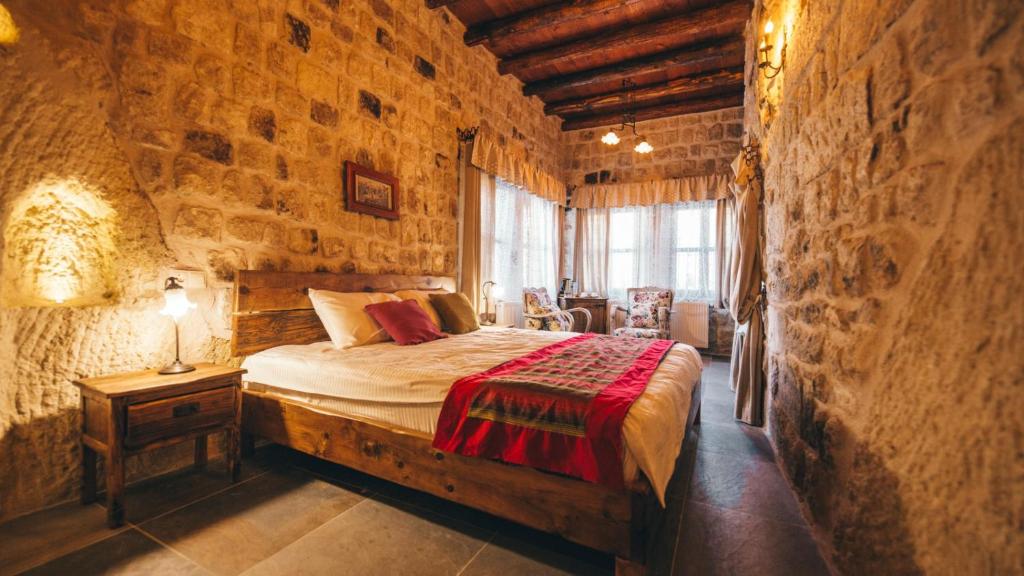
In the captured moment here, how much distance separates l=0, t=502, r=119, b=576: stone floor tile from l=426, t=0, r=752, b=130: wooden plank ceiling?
4033 millimetres

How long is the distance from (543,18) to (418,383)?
11.7ft

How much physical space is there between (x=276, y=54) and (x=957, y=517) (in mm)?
3433

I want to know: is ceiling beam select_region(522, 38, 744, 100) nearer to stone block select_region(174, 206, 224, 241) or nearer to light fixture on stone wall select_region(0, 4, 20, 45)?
stone block select_region(174, 206, 224, 241)

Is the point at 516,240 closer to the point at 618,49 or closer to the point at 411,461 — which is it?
the point at 618,49

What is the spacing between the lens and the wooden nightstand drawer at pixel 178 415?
1.68 meters

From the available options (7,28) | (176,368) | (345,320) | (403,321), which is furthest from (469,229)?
(7,28)

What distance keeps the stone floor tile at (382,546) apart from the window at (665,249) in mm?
4890

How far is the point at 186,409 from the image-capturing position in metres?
1.84

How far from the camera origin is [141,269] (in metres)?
2.00

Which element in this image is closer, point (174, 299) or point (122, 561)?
point (122, 561)

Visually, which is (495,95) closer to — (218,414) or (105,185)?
(105,185)

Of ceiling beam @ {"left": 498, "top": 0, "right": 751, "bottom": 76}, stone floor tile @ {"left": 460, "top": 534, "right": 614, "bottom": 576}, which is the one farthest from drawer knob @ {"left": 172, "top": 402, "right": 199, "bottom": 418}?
ceiling beam @ {"left": 498, "top": 0, "right": 751, "bottom": 76}

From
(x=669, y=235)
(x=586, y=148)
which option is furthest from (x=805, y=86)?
(x=586, y=148)

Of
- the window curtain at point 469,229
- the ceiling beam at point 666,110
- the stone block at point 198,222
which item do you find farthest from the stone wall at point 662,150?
the stone block at point 198,222
